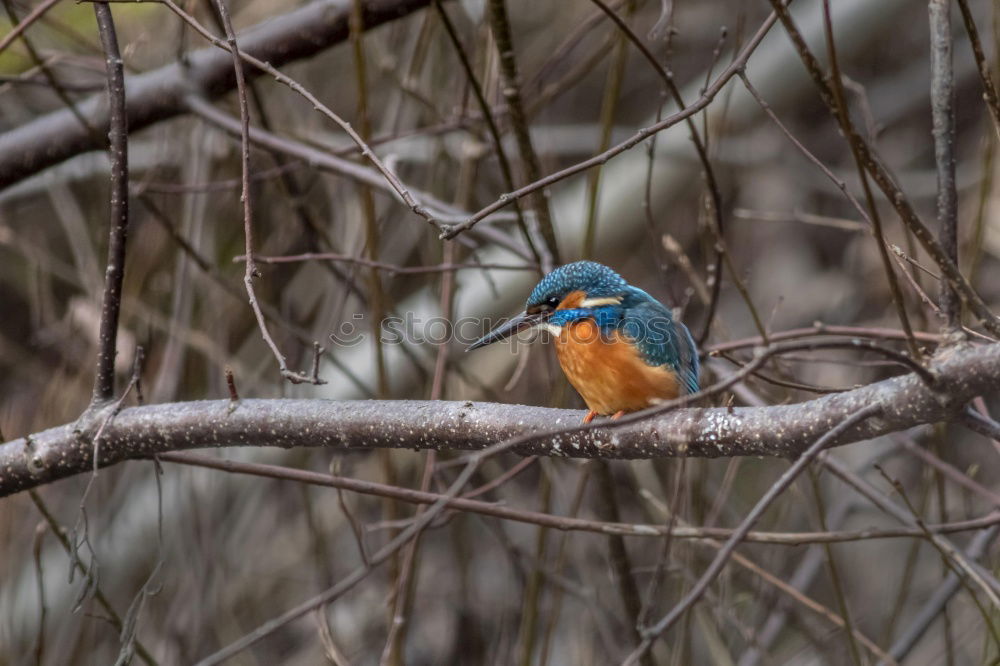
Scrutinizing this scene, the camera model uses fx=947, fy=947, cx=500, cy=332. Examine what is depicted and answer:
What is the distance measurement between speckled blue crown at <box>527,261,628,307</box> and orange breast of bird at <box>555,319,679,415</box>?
16 cm

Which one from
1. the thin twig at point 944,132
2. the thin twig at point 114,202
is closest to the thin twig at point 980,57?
the thin twig at point 944,132

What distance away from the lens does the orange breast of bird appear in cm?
234

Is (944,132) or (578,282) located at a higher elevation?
(578,282)

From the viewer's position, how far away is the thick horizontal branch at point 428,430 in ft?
5.01

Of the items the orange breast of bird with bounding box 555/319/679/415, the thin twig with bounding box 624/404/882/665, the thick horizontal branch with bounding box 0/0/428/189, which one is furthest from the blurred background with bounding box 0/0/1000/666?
the thin twig with bounding box 624/404/882/665

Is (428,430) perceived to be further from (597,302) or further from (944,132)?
(944,132)

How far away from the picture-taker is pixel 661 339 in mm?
2469

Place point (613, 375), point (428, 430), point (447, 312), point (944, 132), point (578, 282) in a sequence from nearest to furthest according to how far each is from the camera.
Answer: point (944, 132) → point (428, 430) → point (613, 375) → point (578, 282) → point (447, 312)

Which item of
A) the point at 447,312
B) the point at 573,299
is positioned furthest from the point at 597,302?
the point at 447,312

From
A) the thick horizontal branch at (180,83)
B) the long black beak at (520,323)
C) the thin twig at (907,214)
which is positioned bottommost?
the thin twig at (907,214)

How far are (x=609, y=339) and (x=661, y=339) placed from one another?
0.46 ft

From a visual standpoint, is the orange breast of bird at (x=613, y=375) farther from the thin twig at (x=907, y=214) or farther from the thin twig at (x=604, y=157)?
the thin twig at (x=907, y=214)

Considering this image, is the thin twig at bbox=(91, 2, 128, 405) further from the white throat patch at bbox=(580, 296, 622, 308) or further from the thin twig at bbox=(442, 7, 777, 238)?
the white throat patch at bbox=(580, 296, 622, 308)

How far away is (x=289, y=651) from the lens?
4.68 m
